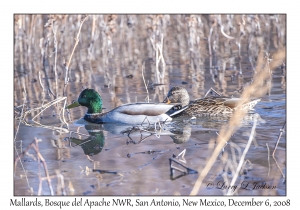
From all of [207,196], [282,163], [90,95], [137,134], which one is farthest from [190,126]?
[207,196]

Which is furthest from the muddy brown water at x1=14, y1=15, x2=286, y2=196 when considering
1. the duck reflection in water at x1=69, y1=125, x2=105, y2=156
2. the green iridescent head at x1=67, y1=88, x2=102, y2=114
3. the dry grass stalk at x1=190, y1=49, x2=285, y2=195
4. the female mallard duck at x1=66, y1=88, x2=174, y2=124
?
the dry grass stalk at x1=190, y1=49, x2=285, y2=195

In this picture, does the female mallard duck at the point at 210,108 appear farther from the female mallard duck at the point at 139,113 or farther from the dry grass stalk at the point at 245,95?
the dry grass stalk at the point at 245,95

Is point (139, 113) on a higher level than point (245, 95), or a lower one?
lower

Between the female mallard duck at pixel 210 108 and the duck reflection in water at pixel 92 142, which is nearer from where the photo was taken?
the duck reflection in water at pixel 92 142

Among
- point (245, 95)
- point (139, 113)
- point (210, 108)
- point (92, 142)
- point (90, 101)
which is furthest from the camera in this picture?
point (90, 101)

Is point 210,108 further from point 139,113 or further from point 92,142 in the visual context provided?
point 92,142

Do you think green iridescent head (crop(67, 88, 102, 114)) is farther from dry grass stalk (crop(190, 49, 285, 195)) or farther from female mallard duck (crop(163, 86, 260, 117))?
dry grass stalk (crop(190, 49, 285, 195))

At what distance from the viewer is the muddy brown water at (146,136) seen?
5465 mm

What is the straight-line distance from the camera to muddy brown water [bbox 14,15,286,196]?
5.46 metres

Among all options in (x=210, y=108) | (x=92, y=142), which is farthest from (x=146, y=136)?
(x=210, y=108)

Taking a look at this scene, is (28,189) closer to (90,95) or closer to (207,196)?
(207,196)

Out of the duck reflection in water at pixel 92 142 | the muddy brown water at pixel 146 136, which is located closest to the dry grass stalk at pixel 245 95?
the muddy brown water at pixel 146 136

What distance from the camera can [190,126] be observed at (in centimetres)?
827

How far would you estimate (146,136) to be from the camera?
762 centimetres
